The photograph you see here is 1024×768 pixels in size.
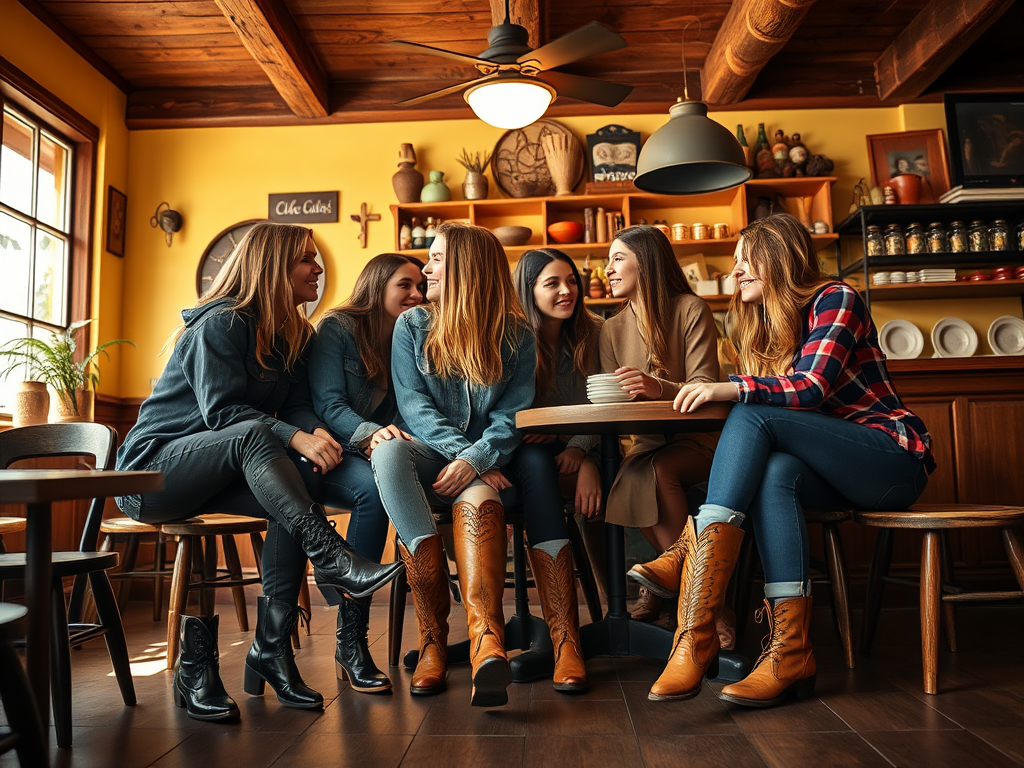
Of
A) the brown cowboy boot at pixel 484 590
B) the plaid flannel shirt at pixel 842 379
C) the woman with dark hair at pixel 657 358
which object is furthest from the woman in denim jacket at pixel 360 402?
the plaid flannel shirt at pixel 842 379

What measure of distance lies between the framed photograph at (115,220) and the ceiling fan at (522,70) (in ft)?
7.64

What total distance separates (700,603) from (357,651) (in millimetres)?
800

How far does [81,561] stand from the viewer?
1636 millimetres

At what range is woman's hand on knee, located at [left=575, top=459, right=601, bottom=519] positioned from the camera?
222 centimetres

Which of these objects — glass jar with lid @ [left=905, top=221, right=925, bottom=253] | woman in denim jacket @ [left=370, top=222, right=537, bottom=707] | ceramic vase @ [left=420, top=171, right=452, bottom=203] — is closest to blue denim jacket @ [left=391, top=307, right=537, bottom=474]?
woman in denim jacket @ [left=370, top=222, right=537, bottom=707]

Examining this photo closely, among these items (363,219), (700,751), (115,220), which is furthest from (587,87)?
(115,220)

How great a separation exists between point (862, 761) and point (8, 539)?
3274 mm

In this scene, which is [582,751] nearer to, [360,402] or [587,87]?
[360,402]

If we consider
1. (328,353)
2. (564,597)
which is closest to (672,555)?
(564,597)

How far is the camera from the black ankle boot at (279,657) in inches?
70.1

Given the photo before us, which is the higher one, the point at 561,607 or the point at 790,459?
the point at 790,459

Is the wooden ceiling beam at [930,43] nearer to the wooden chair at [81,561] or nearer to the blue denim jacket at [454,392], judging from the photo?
the blue denim jacket at [454,392]

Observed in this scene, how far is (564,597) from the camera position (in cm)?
193

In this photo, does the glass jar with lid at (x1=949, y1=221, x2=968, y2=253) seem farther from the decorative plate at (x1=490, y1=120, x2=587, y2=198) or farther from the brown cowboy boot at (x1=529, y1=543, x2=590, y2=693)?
the brown cowboy boot at (x1=529, y1=543, x2=590, y2=693)
